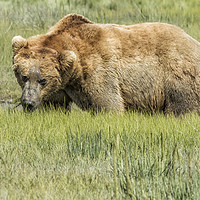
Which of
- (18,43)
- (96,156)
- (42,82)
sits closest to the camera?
(96,156)

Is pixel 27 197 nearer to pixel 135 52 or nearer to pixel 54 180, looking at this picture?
pixel 54 180

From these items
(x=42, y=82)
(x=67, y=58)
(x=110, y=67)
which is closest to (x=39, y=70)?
(x=42, y=82)

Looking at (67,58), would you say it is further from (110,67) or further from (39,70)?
(110,67)

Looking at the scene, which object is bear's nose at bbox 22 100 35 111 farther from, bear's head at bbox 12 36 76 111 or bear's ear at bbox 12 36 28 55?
bear's ear at bbox 12 36 28 55

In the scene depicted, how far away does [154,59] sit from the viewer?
5.69 metres

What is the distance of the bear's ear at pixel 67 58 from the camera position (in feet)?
17.1

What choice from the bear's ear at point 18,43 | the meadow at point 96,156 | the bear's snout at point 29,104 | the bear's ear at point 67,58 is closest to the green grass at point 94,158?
the meadow at point 96,156

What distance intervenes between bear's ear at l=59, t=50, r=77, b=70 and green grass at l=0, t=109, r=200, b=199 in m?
0.56

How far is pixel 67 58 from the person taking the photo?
5.20 meters

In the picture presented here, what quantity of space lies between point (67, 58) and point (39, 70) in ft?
1.10

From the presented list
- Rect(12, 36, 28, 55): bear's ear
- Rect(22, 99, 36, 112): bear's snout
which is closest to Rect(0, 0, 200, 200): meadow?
Rect(22, 99, 36, 112): bear's snout

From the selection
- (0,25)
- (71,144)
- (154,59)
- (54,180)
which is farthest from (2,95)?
(54,180)

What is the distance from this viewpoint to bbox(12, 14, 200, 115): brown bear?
5203mm

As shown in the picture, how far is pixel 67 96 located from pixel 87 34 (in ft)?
2.49
